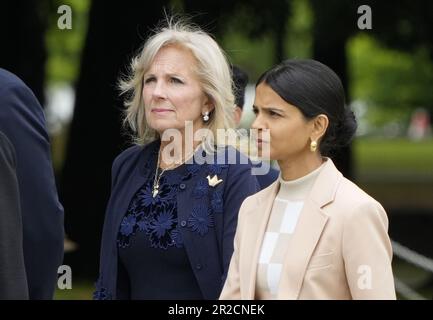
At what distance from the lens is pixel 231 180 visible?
13.9 ft

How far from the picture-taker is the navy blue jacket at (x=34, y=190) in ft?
13.4

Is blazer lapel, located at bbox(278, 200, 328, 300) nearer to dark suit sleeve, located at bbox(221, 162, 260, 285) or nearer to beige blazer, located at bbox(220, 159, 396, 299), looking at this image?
beige blazer, located at bbox(220, 159, 396, 299)

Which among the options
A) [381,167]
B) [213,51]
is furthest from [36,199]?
[381,167]

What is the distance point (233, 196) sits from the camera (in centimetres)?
419

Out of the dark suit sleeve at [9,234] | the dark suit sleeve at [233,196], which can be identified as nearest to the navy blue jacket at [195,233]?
the dark suit sleeve at [233,196]

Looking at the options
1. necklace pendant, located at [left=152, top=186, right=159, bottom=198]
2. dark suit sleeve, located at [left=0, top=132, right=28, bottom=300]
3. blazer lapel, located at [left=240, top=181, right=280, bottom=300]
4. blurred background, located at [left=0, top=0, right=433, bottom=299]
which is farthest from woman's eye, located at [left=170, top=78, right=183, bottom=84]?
blurred background, located at [left=0, top=0, right=433, bottom=299]

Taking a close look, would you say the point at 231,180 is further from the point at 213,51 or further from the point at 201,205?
the point at 213,51

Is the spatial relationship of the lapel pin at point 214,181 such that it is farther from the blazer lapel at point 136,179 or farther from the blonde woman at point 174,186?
the blazer lapel at point 136,179

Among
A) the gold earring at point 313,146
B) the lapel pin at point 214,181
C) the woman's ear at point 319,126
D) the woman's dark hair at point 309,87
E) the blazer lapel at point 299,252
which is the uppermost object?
the woman's dark hair at point 309,87

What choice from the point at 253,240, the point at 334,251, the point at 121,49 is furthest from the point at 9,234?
the point at 121,49

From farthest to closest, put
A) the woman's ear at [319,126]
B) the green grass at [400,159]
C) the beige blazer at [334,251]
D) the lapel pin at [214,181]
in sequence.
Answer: the green grass at [400,159]
the lapel pin at [214,181]
the woman's ear at [319,126]
the beige blazer at [334,251]

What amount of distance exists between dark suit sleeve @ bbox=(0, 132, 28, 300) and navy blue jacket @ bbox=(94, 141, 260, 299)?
2.75 ft

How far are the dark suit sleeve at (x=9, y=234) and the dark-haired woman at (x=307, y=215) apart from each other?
0.65m

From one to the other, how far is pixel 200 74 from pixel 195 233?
65cm
